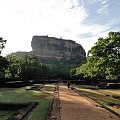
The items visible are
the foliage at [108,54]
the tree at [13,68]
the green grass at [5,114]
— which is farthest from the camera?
the tree at [13,68]

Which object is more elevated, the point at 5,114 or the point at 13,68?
the point at 13,68

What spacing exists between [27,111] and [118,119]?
5030 millimetres

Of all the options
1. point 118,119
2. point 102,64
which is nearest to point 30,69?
point 102,64

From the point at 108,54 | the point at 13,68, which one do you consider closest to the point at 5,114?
the point at 108,54

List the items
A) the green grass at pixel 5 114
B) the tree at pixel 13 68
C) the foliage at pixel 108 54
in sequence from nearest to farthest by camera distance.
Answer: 1. the green grass at pixel 5 114
2. the foliage at pixel 108 54
3. the tree at pixel 13 68

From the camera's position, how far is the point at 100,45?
1654 inches

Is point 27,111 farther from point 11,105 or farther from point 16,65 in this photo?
point 16,65

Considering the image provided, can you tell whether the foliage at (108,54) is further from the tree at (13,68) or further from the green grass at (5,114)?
the tree at (13,68)

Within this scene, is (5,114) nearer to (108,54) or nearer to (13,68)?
(108,54)

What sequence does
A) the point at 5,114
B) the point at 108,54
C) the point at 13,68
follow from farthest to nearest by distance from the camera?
the point at 13,68, the point at 108,54, the point at 5,114

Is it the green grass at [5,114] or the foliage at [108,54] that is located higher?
the foliage at [108,54]

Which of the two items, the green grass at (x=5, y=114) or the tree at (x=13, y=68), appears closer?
the green grass at (x=5, y=114)

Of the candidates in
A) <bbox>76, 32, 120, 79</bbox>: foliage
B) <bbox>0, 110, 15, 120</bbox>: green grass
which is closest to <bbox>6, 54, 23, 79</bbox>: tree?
<bbox>76, 32, 120, 79</bbox>: foliage

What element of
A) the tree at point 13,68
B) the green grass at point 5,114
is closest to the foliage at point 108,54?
the green grass at point 5,114
